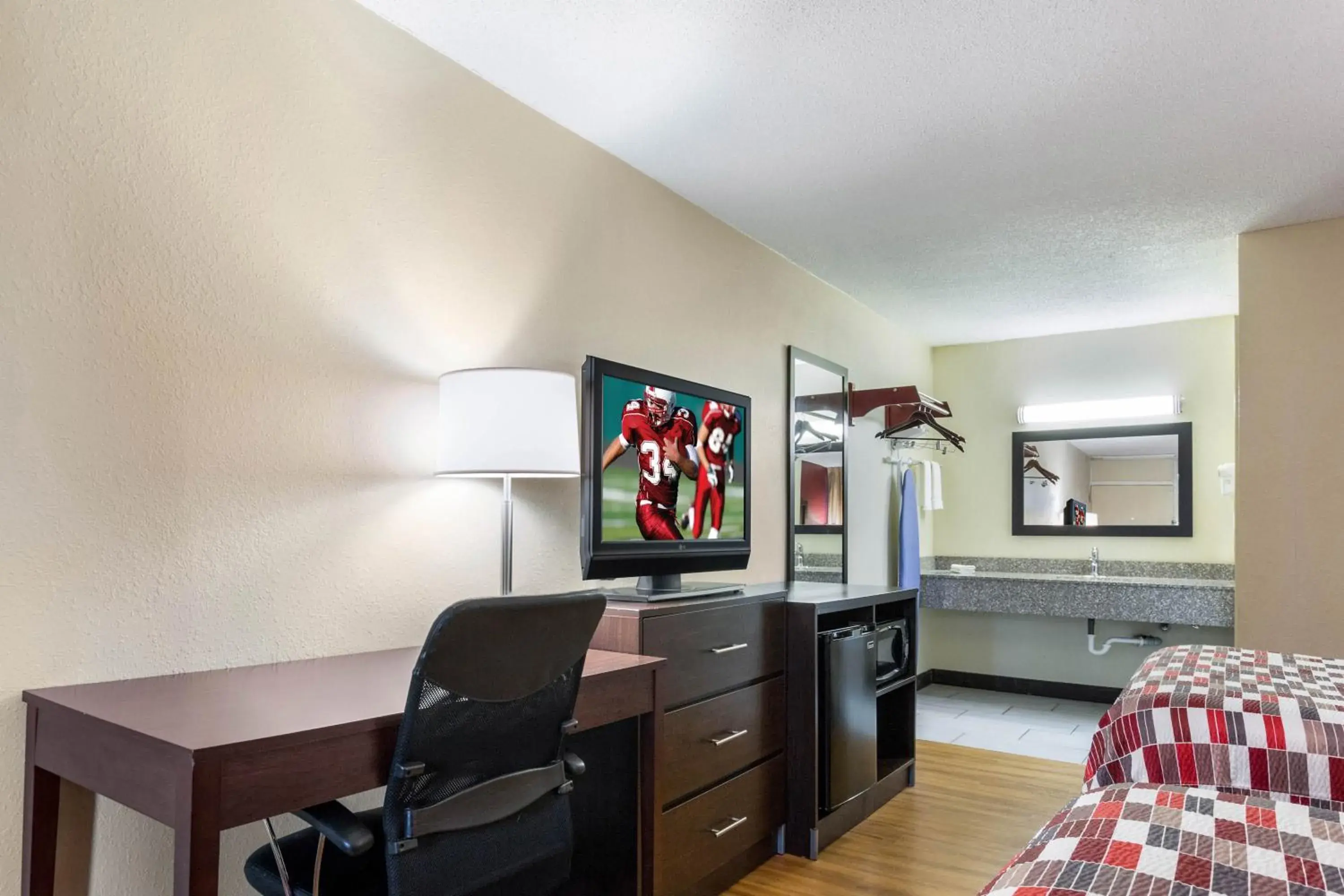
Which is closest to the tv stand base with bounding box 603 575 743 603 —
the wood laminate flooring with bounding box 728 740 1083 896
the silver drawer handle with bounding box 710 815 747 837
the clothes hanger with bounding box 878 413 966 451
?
the silver drawer handle with bounding box 710 815 747 837

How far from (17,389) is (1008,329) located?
5.25m

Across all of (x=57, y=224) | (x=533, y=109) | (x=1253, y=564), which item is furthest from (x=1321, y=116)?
(x=57, y=224)

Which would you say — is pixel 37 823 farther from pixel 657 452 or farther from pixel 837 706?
pixel 837 706

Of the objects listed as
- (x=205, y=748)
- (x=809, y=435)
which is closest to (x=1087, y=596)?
(x=809, y=435)

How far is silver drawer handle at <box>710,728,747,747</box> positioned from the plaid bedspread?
3.28 feet

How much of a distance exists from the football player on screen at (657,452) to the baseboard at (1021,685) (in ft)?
11.8

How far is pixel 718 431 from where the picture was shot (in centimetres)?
310

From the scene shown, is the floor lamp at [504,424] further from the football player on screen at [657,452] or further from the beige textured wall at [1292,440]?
the beige textured wall at [1292,440]

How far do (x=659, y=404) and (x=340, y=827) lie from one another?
5.45 ft

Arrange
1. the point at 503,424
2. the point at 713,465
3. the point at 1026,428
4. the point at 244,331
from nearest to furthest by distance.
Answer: the point at 244,331, the point at 503,424, the point at 713,465, the point at 1026,428

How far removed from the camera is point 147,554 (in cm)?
179

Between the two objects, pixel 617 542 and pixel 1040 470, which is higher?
pixel 1040 470

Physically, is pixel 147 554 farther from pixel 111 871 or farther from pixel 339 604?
pixel 111 871

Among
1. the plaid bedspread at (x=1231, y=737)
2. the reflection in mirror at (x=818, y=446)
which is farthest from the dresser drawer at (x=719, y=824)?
the reflection in mirror at (x=818, y=446)
